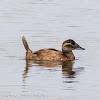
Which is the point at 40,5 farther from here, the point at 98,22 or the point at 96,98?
the point at 96,98

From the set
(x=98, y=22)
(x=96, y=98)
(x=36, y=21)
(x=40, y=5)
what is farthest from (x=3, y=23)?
(x=96, y=98)

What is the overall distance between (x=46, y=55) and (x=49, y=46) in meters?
1.97

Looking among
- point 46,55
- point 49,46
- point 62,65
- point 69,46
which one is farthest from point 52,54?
point 49,46

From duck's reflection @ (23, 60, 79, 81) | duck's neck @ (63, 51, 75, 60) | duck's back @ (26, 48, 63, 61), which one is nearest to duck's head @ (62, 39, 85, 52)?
duck's neck @ (63, 51, 75, 60)

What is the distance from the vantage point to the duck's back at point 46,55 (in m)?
21.8

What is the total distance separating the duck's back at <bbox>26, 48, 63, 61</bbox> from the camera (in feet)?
71.4

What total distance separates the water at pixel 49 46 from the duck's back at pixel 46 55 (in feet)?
1.32

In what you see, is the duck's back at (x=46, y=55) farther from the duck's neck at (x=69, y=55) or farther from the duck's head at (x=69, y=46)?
the duck's head at (x=69, y=46)

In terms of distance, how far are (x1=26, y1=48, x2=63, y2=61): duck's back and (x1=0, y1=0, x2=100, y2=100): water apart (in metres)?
0.40

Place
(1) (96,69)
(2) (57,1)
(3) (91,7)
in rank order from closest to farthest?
(1) (96,69)
(3) (91,7)
(2) (57,1)

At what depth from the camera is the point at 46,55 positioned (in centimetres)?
2181

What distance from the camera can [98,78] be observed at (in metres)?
17.8

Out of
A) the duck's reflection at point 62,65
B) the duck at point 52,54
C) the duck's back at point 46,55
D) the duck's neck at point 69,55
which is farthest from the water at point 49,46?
the duck's back at point 46,55

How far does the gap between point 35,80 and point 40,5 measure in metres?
19.2
